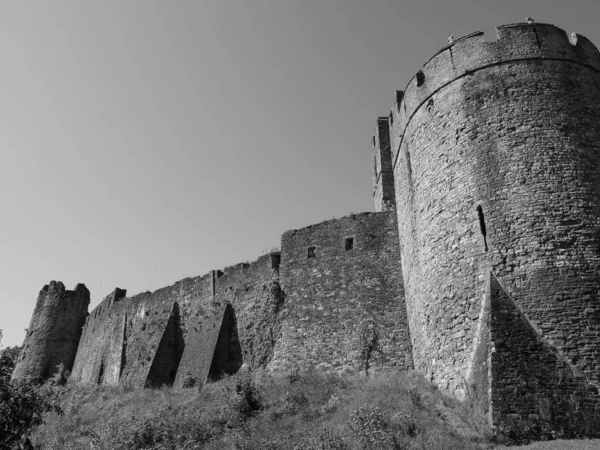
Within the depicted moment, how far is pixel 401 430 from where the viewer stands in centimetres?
1116

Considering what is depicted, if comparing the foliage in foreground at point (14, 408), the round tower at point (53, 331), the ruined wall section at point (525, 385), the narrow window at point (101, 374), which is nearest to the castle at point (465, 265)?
the ruined wall section at point (525, 385)

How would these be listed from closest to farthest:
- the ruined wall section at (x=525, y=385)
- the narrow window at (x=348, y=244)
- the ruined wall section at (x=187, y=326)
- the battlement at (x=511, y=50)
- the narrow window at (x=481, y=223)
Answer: the ruined wall section at (x=525, y=385) → the narrow window at (x=481, y=223) → the battlement at (x=511, y=50) → the narrow window at (x=348, y=244) → the ruined wall section at (x=187, y=326)

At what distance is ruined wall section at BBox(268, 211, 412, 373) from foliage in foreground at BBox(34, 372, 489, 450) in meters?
1.12

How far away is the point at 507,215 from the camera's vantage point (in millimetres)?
12781

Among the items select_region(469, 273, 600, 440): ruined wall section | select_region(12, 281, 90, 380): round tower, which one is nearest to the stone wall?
select_region(469, 273, 600, 440): ruined wall section

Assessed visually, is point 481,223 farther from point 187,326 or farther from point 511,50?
point 187,326

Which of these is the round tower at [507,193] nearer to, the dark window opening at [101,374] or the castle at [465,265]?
the castle at [465,265]

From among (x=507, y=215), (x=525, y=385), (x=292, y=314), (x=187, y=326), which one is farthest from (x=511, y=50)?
(x=187, y=326)

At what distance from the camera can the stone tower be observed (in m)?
11.1

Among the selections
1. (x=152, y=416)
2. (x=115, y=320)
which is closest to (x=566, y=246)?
(x=152, y=416)

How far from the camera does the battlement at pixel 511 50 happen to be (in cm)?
1474

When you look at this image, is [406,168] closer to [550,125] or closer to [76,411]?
[550,125]

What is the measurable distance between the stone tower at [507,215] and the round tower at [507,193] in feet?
0.10

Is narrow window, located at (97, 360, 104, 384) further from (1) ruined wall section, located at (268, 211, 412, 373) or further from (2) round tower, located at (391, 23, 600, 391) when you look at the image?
(2) round tower, located at (391, 23, 600, 391)
